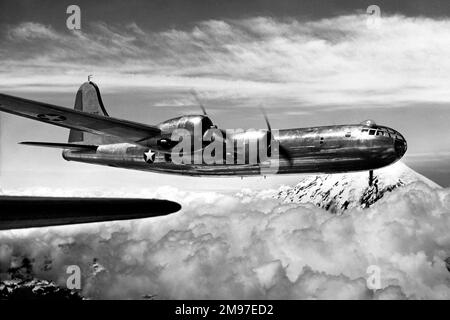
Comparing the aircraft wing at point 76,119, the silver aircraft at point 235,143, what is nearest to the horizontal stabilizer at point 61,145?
the silver aircraft at point 235,143

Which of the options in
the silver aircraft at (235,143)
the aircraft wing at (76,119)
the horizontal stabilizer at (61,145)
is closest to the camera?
the aircraft wing at (76,119)

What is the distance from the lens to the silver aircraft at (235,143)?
18547 millimetres

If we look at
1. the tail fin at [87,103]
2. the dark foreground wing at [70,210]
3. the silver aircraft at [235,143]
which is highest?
the tail fin at [87,103]

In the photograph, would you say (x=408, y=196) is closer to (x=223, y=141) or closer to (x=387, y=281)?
(x=387, y=281)

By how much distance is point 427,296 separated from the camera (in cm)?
18425

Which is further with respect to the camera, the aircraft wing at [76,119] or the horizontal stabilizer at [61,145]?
the horizontal stabilizer at [61,145]

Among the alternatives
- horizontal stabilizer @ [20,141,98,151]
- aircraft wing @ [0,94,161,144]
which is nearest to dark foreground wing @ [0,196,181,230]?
aircraft wing @ [0,94,161,144]

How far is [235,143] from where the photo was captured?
2136cm

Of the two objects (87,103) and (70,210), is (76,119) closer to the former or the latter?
(87,103)

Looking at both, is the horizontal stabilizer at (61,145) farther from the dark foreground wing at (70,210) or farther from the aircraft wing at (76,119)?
the dark foreground wing at (70,210)

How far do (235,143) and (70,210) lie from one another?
19413mm

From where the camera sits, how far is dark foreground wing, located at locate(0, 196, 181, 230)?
184cm
